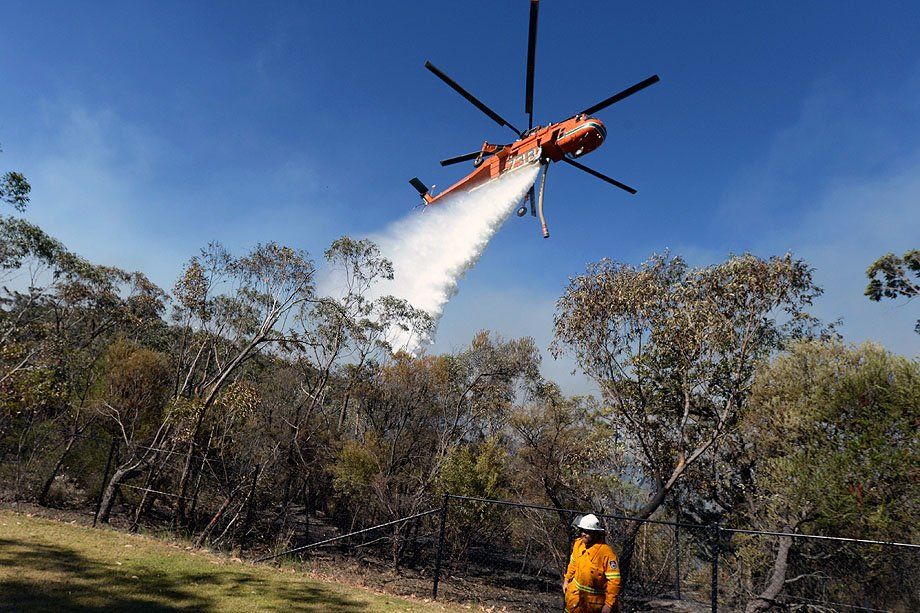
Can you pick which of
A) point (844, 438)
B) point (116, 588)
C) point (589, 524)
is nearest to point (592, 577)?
Result: point (589, 524)

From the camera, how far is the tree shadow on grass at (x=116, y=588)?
6277mm

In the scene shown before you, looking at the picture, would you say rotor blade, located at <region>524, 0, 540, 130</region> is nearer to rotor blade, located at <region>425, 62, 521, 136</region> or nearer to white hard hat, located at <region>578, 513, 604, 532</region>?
rotor blade, located at <region>425, 62, 521, 136</region>

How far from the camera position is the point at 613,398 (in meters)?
17.7

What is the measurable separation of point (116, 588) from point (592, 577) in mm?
6755

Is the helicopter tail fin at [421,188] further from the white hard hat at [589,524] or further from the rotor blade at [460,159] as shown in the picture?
the white hard hat at [589,524]

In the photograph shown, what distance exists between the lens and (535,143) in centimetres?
1566

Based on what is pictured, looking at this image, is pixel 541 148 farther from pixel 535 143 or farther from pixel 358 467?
pixel 358 467

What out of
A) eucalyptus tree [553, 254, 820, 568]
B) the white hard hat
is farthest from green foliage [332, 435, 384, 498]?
the white hard hat

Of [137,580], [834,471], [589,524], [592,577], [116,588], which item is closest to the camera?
[592,577]

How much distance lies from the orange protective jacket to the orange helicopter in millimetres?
9651

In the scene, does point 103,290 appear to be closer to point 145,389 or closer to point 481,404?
point 145,389

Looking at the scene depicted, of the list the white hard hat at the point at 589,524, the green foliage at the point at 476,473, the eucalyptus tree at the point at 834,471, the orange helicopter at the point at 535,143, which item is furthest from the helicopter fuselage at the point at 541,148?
the green foliage at the point at 476,473

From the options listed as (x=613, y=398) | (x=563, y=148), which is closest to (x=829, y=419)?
(x=613, y=398)

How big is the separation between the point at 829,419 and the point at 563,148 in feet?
34.1
